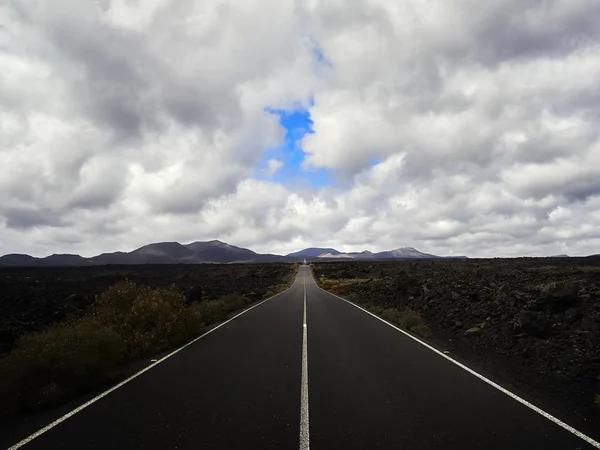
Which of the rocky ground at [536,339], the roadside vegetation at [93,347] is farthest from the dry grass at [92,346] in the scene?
the rocky ground at [536,339]

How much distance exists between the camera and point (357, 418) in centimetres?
663

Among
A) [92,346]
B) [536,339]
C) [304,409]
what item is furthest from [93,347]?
[536,339]

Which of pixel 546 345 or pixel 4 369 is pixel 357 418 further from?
pixel 546 345

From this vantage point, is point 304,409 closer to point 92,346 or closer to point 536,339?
point 92,346

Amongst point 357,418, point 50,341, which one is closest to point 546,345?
point 357,418

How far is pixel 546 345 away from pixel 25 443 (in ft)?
40.2

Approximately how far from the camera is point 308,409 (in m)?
7.08

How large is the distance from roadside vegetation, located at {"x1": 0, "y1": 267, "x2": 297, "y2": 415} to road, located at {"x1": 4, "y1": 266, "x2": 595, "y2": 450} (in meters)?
1.04

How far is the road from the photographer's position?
5.79 m

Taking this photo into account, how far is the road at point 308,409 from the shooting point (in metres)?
5.79

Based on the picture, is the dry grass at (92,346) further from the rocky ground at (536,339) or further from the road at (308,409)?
the rocky ground at (536,339)

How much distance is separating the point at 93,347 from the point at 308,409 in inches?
232

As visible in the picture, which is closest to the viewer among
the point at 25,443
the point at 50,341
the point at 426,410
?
the point at 25,443

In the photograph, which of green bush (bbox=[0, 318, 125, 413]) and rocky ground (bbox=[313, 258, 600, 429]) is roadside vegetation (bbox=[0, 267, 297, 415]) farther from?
rocky ground (bbox=[313, 258, 600, 429])
